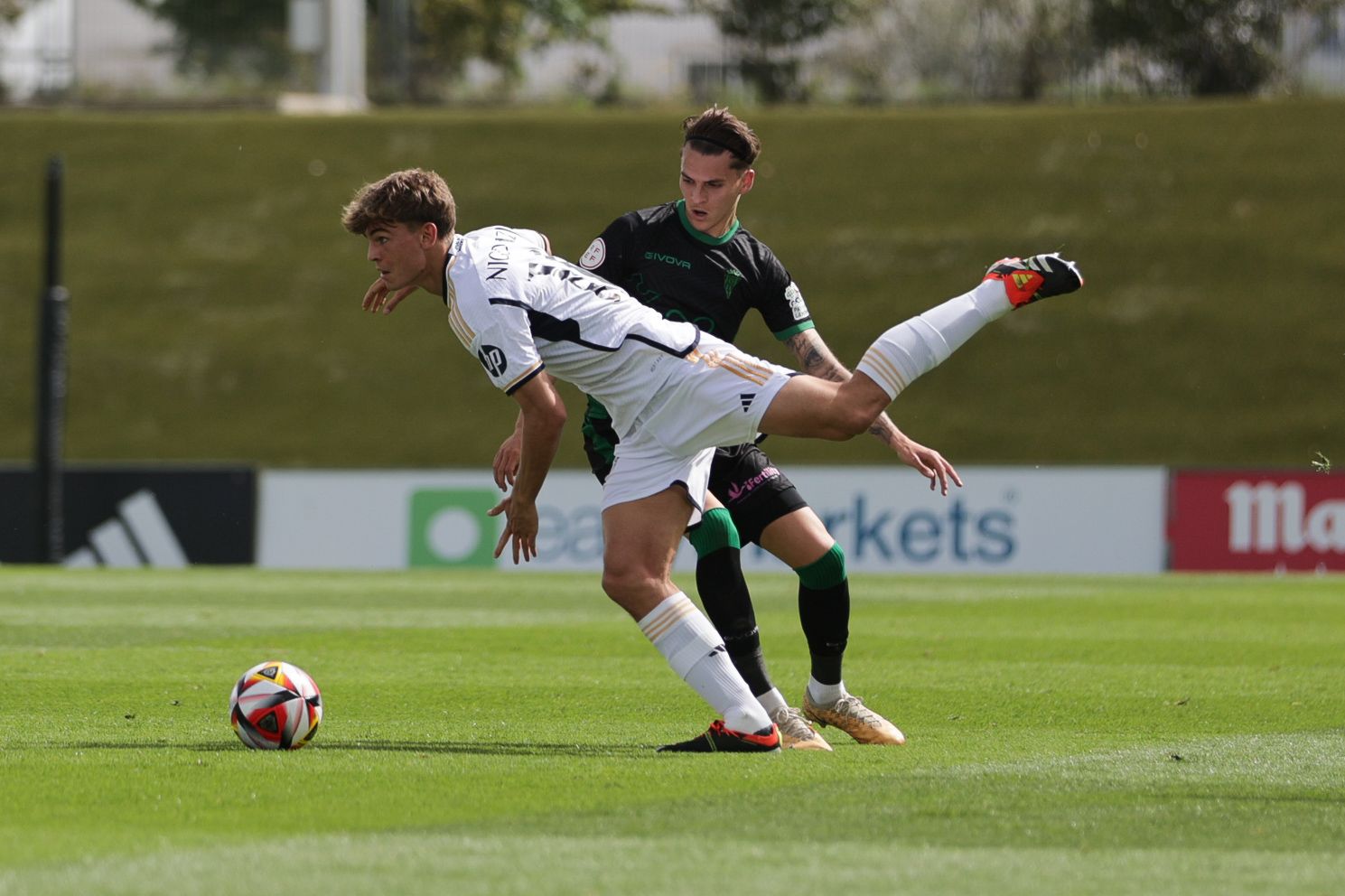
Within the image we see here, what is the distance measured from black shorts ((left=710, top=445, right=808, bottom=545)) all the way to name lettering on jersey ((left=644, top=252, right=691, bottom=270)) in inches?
29.4

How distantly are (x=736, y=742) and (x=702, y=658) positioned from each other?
0.30 metres

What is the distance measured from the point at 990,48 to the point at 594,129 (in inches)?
304

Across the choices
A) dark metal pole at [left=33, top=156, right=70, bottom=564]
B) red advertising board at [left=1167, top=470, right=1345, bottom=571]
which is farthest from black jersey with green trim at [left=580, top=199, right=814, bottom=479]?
dark metal pole at [left=33, top=156, right=70, bottom=564]

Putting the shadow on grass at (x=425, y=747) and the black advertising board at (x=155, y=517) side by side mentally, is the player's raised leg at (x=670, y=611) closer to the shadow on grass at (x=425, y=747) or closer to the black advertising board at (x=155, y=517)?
the shadow on grass at (x=425, y=747)

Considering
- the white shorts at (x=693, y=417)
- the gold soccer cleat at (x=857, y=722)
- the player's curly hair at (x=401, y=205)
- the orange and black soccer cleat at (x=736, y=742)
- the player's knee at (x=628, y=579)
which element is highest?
the player's curly hair at (x=401, y=205)

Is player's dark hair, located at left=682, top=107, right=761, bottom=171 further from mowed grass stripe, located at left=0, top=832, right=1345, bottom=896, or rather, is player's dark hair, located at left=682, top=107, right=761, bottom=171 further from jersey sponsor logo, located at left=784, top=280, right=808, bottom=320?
mowed grass stripe, located at left=0, top=832, right=1345, bottom=896

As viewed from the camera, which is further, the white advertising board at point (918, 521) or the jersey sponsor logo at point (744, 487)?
the white advertising board at point (918, 521)

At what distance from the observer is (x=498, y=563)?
69.6ft

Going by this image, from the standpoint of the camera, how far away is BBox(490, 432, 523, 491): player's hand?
6977mm

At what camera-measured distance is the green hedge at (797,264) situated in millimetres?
29766

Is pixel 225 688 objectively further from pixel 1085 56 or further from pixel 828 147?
pixel 1085 56

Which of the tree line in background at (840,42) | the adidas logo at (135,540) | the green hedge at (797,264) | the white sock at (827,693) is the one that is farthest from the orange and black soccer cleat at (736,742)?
the tree line in background at (840,42)

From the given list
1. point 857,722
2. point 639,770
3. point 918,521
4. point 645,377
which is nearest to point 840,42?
point 918,521

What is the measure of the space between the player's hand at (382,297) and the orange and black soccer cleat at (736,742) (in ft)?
5.80
